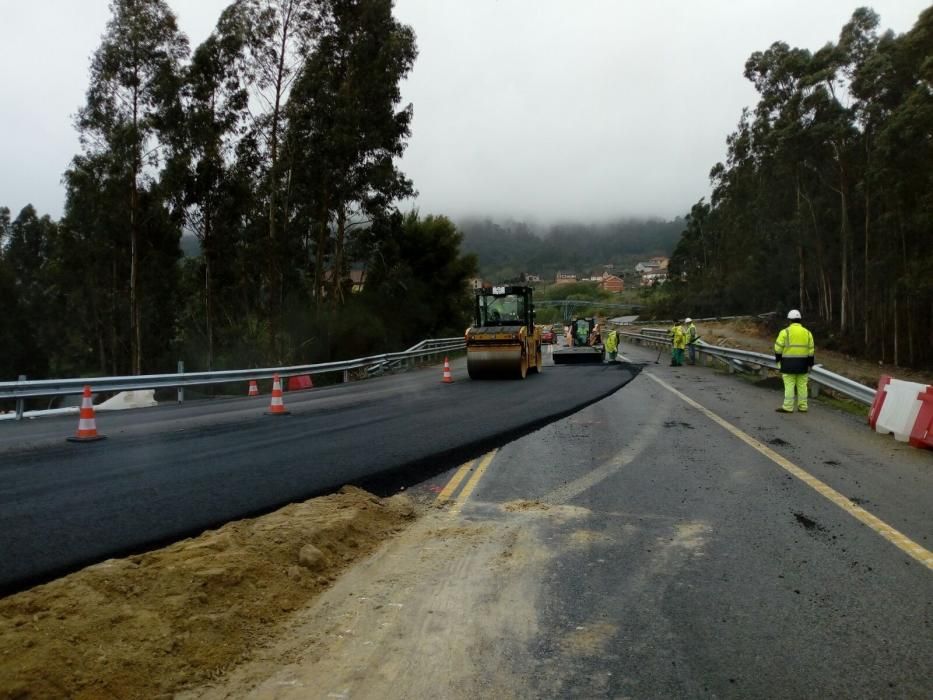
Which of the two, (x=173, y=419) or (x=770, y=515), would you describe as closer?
(x=770, y=515)

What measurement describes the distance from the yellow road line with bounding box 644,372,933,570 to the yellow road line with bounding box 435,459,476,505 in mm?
3573

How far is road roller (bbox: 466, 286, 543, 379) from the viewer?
64.0 ft

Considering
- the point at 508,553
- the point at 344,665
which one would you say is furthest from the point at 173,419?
the point at 344,665

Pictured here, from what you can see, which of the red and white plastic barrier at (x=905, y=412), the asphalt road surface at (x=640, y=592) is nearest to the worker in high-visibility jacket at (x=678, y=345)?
the red and white plastic barrier at (x=905, y=412)

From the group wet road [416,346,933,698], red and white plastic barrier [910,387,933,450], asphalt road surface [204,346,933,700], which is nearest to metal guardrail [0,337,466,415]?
wet road [416,346,933,698]

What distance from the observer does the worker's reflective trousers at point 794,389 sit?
12.4 m

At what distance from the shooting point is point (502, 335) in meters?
19.5

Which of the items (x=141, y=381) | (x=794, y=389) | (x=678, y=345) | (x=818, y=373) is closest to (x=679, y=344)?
(x=678, y=345)

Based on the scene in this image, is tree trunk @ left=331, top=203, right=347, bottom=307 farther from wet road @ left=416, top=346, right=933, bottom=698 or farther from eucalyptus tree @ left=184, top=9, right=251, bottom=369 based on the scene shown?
wet road @ left=416, top=346, right=933, bottom=698

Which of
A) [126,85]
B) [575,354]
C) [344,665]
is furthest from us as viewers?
[126,85]

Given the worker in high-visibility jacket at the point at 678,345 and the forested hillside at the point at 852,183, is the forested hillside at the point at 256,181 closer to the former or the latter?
the worker in high-visibility jacket at the point at 678,345

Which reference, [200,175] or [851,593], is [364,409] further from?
[200,175]

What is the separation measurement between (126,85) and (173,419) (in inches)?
957

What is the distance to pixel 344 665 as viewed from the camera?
3.41 metres
